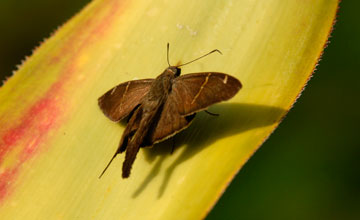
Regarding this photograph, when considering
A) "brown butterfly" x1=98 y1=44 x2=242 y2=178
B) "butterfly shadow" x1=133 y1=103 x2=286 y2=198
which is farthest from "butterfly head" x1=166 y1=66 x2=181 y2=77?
"butterfly shadow" x1=133 y1=103 x2=286 y2=198

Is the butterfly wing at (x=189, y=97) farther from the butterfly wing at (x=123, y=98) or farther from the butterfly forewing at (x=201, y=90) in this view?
the butterfly wing at (x=123, y=98)

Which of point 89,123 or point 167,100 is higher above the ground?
point 167,100

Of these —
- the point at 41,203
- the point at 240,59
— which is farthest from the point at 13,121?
the point at 240,59

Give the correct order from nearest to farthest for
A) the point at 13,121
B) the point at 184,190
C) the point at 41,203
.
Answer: the point at 184,190, the point at 41,203, the point at 13,121

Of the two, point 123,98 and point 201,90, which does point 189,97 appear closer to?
point 201,90

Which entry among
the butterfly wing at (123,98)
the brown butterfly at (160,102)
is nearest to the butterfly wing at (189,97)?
the brown butterfly at (160,102)

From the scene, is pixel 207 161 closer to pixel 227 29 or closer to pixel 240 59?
pixel 240 59
